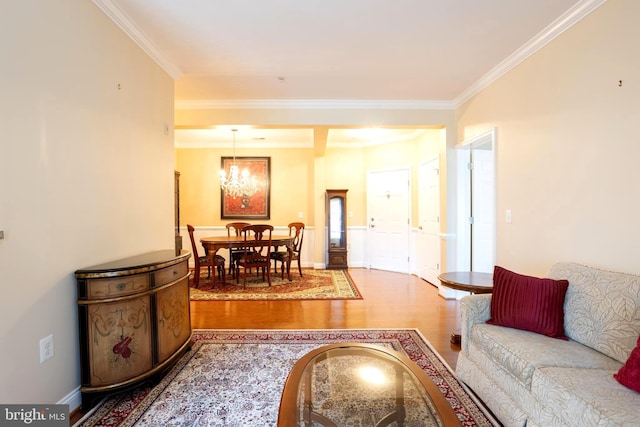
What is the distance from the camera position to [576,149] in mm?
2180

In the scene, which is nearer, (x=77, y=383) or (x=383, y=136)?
(x=77, y=383)

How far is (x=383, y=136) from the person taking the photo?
5734 mm

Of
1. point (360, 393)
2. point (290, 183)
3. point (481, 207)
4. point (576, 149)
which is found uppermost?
point (290, 183)

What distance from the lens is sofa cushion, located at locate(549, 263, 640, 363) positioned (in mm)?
1559

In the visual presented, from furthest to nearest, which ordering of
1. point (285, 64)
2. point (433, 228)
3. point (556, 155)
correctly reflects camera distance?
point (433, 228), point (285, 64), point (556, 155)

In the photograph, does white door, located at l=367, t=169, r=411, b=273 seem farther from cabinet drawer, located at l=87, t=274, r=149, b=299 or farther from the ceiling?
cabinet drawer, located at l=87, t=274, r=149, b=299

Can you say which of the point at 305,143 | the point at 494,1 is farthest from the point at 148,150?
the point at 305,143

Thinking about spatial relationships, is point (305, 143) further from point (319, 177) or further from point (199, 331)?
point (199, 331)

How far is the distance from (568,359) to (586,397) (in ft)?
1.19

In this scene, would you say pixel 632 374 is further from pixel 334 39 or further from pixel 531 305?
pixel 334 39

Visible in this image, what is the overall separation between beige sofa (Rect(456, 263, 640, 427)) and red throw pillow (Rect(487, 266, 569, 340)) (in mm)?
50

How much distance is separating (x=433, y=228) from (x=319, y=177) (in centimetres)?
249

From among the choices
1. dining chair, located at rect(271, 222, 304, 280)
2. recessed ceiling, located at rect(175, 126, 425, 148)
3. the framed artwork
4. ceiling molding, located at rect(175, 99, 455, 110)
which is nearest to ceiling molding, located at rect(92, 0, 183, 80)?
ceiling molding, located at rect(175, 99, 455, 110)

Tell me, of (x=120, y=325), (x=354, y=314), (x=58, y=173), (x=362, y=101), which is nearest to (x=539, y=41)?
(x=362, y=101)
